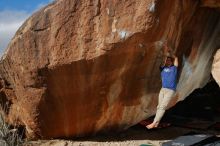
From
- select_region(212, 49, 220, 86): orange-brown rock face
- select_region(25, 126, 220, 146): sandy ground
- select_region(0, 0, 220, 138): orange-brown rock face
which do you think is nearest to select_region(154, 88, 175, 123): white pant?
select_region(0, 0, 220, 138): orange-brown rock face

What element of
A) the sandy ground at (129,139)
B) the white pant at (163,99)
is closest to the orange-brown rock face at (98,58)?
the sandy ground at (129,139)

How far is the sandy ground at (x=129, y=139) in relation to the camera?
24.5ft

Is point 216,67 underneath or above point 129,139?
above

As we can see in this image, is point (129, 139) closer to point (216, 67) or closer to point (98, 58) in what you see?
point (98, 58)

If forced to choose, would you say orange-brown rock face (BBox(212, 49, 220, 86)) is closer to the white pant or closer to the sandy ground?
the white pant

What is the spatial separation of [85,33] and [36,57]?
2.65ft

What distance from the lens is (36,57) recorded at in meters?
6.88

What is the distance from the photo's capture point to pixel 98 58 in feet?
22.4

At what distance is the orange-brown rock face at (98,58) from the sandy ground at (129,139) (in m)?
0.13

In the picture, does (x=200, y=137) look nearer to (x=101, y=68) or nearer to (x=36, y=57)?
(x=101, y=68)

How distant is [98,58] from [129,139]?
5.51 ft

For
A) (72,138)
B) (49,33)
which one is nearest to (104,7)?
(49,33)

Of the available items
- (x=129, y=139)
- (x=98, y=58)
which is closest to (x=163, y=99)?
(x=129, y=139)

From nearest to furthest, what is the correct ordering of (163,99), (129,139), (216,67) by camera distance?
(163,99) < (216,67) < (129,139)
